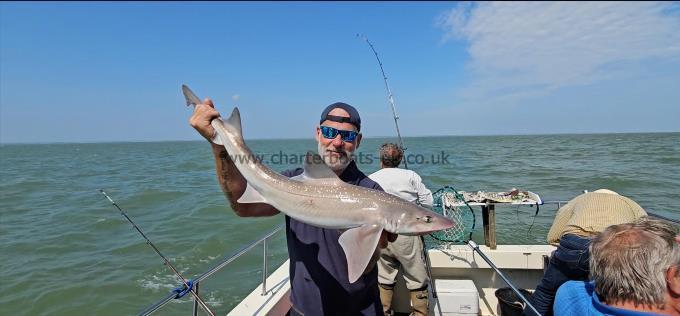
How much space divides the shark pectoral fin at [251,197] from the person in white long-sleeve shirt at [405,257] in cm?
265

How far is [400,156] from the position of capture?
6027 mm

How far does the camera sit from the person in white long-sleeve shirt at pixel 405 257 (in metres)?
5.14

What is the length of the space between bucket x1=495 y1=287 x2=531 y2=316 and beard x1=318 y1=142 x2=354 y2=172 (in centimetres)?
327

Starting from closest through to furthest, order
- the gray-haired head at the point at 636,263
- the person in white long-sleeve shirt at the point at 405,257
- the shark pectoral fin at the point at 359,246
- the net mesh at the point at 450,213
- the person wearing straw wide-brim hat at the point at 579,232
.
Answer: the gray-haired head at the point at 636,263
the shark pectoral fin at the point at 359,246
the person wearing straw wide-brim hat at the point at 579,232
the person in white long-sleeve shirt at the point at 405,257
the net mesh at the point at 450,213

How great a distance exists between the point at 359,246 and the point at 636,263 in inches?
60.5

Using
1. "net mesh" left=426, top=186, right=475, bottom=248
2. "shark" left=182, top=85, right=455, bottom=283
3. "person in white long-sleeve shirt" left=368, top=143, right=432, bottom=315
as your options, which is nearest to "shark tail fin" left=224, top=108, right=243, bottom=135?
"shark" left=182, top=85, right=455, bottom=283

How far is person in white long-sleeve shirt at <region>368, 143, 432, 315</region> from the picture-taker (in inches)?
202

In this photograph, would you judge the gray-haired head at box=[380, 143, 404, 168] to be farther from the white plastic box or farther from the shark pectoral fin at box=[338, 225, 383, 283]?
the shark pectoral fin at box=[338, 225, 383, 283]

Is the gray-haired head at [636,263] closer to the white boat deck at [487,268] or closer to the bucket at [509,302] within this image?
the bucket at [509,302]

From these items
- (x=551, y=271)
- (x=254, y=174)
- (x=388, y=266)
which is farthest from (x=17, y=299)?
(x=551, y=271)

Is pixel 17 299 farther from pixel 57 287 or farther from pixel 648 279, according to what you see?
pixel 648 279

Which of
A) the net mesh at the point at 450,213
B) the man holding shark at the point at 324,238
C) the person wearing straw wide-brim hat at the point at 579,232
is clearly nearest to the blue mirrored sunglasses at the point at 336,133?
the man holding shark at the point at 324,238

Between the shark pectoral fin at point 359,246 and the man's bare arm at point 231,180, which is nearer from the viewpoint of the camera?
the shark pectoral fin at point 359,246

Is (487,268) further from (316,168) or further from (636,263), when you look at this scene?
(316,168)
